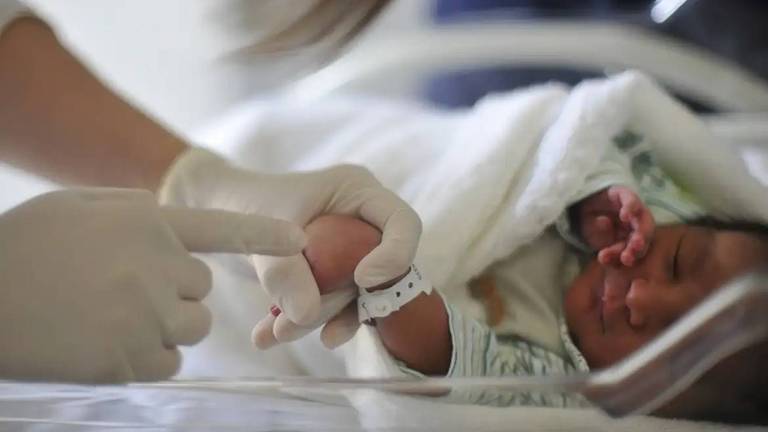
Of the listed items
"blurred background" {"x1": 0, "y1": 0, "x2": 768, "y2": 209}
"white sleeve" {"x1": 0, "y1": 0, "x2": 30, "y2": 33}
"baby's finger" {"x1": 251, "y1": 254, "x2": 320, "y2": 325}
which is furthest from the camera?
"blurred background" {"x1": 0, "y1": 0, "x2": 768, "y2": 209}

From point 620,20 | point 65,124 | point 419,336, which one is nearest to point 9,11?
point 65,124

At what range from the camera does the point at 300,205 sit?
603 millimetres

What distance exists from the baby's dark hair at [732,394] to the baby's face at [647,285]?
7 centimetres

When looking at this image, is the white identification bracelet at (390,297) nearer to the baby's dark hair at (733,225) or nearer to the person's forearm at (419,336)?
the person's forearm at (419,336)

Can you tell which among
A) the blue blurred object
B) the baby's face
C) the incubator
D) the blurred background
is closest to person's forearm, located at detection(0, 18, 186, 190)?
the blurred background

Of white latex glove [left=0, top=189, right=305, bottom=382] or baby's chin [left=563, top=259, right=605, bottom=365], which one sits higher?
white latex glove [left=0, top=189, right=305, bottom=382]

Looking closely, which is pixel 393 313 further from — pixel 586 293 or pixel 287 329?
pixel 586 293

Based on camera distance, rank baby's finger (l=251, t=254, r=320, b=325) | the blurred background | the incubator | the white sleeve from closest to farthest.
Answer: the incubator → baby's finger (l=251, t=254, r=320, b=325) → the white sleeve → the blurred background

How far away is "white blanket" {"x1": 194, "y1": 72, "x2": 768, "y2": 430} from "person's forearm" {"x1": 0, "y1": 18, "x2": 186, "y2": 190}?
0.13 metres

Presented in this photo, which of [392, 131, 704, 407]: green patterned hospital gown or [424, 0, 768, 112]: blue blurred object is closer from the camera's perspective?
[392, 131, 704, 407]: green patterned hospital gown

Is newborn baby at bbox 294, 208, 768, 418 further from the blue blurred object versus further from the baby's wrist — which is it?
the blue blurred object

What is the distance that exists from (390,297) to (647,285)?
0.69 feet

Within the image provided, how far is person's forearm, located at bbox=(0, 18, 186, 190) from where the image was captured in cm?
66

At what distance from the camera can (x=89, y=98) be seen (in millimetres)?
696
